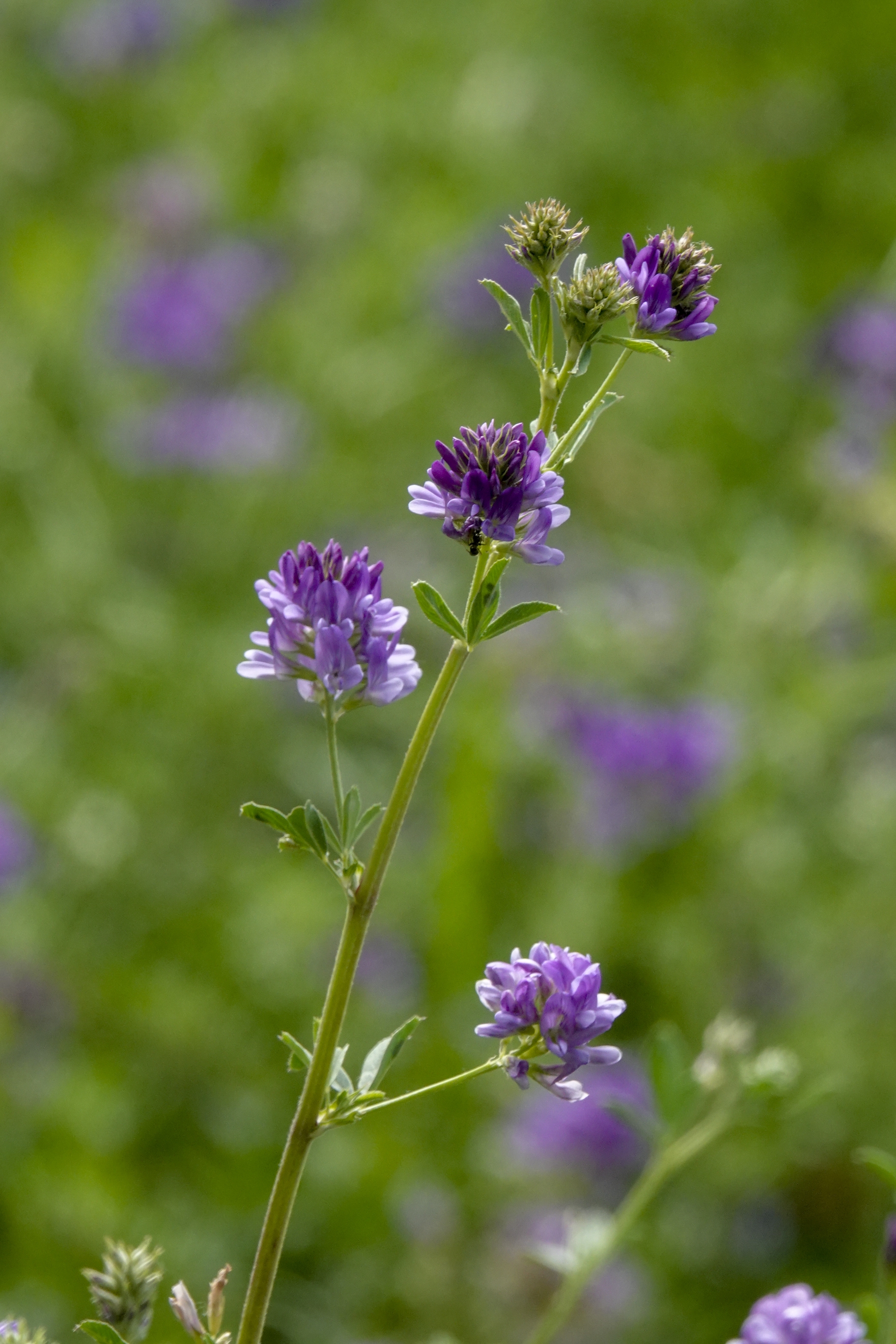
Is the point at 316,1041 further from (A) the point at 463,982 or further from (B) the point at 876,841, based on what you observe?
(B) the point at 876,841

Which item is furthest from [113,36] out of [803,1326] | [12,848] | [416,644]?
[803,1326]

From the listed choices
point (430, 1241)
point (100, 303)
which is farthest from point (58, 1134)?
point (100, 303)

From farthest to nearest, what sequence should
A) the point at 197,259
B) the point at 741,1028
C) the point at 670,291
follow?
the point at 197,259, the point at 741,1028, the point at 670,291

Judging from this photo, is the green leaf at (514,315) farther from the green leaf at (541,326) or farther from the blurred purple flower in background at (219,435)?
the blurred purple flower in background at (219,435)

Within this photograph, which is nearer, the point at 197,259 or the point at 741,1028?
the point at 741,1028

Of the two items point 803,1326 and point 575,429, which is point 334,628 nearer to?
point 575,429
